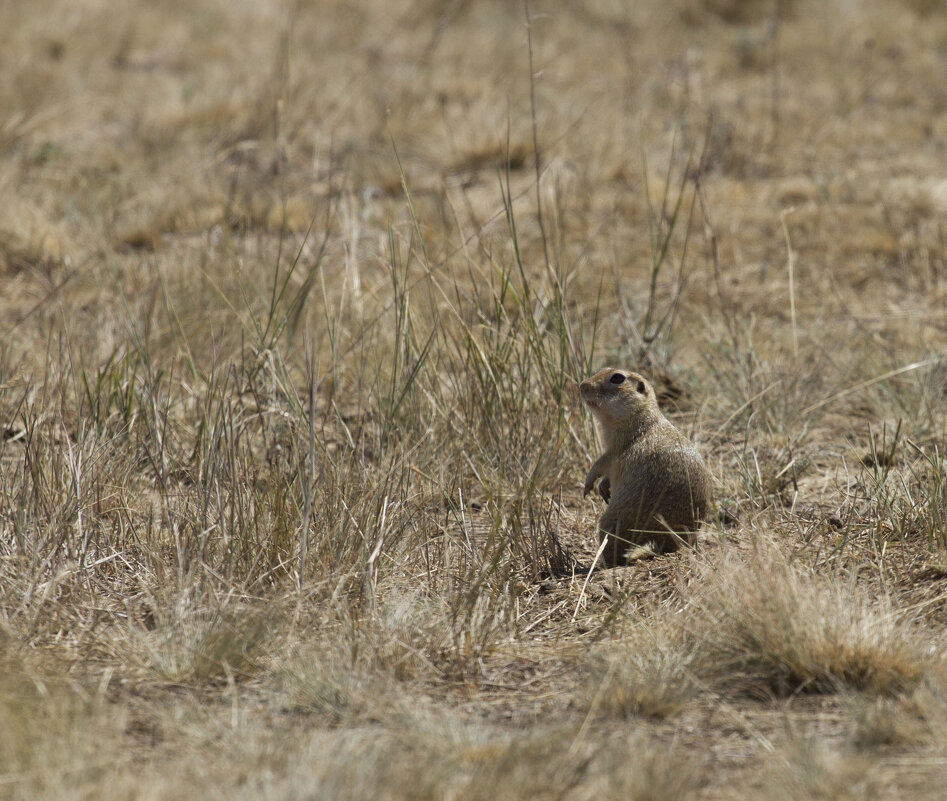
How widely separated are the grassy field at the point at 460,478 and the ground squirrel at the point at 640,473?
13cm

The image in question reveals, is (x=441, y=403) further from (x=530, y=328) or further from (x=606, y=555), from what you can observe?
(x=606, y=555)

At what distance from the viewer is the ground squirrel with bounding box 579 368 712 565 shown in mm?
3963

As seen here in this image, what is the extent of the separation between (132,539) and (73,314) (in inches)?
86.9

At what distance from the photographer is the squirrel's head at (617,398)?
13.8 feet

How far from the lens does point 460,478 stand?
411 cm

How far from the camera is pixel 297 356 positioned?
5734mm

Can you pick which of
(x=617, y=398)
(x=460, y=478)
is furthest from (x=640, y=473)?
(x=460, y=478)

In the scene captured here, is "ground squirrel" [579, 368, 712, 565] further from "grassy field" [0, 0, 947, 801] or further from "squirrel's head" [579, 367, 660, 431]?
"grassy field" [0, 0, 947, 801]

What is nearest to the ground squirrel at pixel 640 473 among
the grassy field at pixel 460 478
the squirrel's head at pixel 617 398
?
the squirrel's head at pixel 617 398

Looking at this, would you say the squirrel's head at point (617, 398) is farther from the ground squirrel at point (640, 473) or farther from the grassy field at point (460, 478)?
the grassy field at point (460, 478)

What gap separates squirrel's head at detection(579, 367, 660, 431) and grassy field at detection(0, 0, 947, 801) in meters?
0.20

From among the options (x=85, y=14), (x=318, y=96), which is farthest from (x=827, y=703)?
(x=85, y=14)

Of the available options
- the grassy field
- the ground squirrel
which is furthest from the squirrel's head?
the grassy field

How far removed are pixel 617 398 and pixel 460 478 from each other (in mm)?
639
